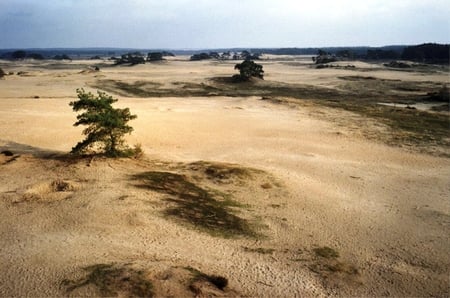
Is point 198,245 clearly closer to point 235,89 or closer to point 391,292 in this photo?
point 391,292

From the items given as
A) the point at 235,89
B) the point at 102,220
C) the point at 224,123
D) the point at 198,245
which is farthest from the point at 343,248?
the point at 235,89

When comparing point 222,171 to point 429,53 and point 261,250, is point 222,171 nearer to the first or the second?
point 261,250

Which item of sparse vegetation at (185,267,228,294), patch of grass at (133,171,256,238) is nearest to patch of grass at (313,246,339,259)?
patch of grass at (133,171,256,238)

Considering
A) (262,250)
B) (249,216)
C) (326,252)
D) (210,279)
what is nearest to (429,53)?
(249,216)

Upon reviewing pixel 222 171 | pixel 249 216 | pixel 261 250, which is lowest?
pixel 261 250

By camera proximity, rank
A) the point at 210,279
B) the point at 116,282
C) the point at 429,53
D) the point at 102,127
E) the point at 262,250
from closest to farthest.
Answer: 1. the point at 116,282
2. the point at 210,279
3. the point at 262,250
4. the point at 102,127
5. the point at 429,53

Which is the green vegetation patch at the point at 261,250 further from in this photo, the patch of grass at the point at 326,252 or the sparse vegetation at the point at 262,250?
the patch of grass at the point at 326,252
